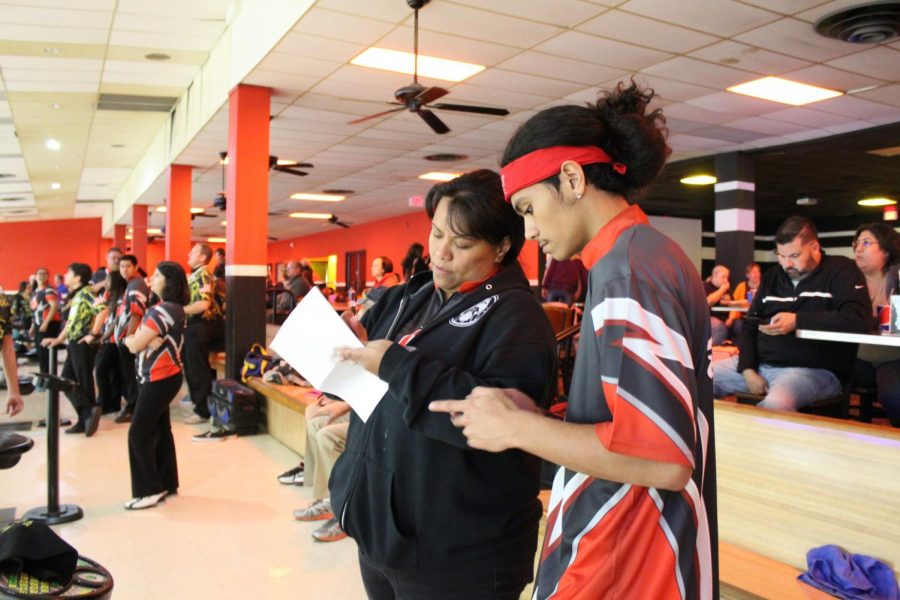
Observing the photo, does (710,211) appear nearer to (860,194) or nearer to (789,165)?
(860,194)

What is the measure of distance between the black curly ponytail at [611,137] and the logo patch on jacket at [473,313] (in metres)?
0.39

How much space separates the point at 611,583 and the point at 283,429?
511 cm

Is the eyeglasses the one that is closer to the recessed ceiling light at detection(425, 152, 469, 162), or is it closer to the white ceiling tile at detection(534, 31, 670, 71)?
the white ceiling tile at detection(534, 31, 670, 71)

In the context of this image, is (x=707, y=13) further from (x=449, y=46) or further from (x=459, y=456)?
(x=459, y=456)

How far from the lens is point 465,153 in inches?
412

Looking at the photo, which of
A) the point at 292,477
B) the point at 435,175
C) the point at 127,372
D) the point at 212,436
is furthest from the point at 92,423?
the point at 435,175

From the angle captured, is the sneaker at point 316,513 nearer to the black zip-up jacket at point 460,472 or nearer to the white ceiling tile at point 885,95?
the black zip-up jacket at point 460,472

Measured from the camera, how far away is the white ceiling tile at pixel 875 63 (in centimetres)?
585

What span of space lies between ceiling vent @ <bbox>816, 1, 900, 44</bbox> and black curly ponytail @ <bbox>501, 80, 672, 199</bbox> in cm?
494

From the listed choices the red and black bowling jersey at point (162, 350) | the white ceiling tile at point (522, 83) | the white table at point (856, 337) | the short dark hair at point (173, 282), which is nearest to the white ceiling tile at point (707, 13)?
the white ceiling tile at point (522, 83)

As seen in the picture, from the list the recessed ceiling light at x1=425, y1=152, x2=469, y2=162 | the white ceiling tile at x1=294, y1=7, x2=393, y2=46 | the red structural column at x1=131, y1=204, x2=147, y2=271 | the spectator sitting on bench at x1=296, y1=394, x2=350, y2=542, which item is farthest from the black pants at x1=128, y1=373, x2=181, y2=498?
the red structural column at x1=131, y1=204, x2=147, y2=271

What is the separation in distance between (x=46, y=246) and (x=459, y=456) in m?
24.8

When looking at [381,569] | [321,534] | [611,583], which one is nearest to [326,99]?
[321,534]

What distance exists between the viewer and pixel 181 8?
6742 millimetres
